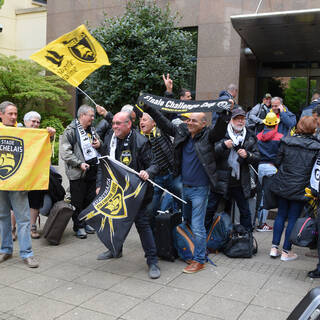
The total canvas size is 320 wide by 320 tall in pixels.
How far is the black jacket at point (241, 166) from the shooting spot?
5.59 metres

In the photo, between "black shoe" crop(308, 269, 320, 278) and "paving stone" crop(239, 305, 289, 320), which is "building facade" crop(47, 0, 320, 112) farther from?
"paving stone" crop(239, 305, 289, 320)

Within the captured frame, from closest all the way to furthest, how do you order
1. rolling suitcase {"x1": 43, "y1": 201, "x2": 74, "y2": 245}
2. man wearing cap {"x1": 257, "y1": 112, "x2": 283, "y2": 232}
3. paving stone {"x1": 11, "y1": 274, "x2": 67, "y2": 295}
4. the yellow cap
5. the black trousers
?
paving stone {"x1": 11, "y1": 274, "x2": 67, "y2": 295}
rolling suitcase {"x1": 43, "y1": 201, "x2": 74, "y2": 245}
the black trousers
the yellow cap
man wearing cap {"x1": 257, "y1": 112, "x2": 283, "y2": 232}

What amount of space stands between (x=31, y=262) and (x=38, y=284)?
615 mm

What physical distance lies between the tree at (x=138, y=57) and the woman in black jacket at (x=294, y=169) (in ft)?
13.5

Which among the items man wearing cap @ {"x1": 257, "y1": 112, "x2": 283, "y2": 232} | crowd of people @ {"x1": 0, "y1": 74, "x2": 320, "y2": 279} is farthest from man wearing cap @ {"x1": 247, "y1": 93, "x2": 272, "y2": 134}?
crowd of people @ {"x1": 0, "y1": 74, "x2": 320, "y2": 279}

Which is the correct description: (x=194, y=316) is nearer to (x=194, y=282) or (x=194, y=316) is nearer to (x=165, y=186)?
(x=194, y=282)

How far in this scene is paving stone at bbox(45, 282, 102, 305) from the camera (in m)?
4.30

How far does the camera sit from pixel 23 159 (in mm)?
5340

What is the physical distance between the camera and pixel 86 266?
Result: 5359mm

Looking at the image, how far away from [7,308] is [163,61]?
6252mm

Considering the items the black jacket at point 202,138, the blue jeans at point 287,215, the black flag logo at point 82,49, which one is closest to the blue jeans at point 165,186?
the black jacket at point 202,138

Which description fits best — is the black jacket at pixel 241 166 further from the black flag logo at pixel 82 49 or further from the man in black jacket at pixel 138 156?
the black flag logo at pixel 82 49

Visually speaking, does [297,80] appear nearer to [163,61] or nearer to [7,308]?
[163,61]

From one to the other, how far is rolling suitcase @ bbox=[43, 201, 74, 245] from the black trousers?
327 millimetres
